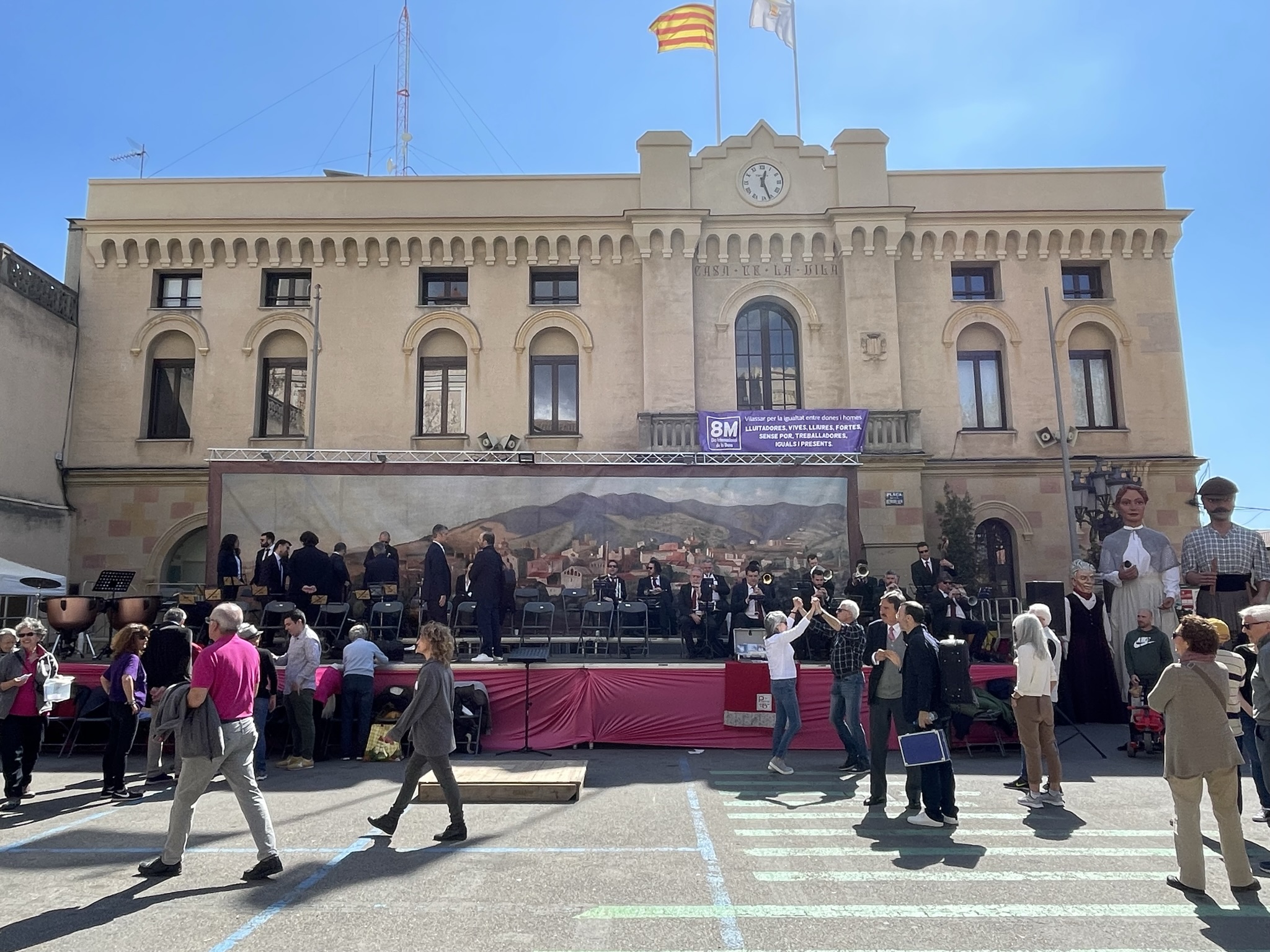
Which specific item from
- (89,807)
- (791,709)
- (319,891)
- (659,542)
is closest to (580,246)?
(659,542)

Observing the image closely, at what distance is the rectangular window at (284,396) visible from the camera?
72.2 feet

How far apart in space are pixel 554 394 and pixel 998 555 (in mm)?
12143

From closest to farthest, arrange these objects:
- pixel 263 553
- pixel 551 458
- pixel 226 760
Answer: pixel 226 760
pixel 263 553
pixel 551 458

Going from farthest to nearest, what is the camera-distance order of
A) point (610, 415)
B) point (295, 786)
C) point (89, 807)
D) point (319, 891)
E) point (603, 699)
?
1. point (610, 415)
2. point (603, 699)
3. point (295, 786)
4. point (89, 807)
5. point (319, 891)

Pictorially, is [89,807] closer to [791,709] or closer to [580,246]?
[791,709]

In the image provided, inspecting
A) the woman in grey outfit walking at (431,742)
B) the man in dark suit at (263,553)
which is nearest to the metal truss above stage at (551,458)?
the man in dark suit at (263,553)

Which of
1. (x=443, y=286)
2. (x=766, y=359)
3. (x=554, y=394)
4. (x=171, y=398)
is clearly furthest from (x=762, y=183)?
(x=171, y=398)

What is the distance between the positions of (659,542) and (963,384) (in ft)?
34.6

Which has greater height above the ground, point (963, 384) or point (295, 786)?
point (963, 384)

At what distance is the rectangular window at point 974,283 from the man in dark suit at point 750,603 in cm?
1145

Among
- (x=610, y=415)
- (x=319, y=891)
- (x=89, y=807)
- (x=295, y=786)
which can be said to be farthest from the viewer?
(x=610, y=415)

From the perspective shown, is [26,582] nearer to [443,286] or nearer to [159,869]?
[443,286]

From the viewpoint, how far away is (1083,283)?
74.5 feet

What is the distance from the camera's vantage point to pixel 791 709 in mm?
9930
